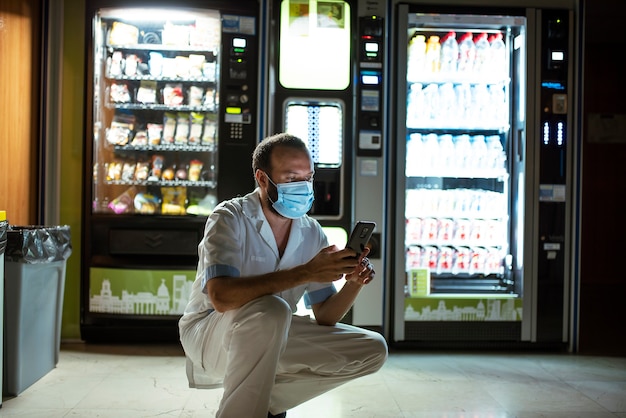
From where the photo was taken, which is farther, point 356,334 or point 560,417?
point 560,417

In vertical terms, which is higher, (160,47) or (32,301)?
(160,47)

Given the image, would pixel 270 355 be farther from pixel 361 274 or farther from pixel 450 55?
pixel 450 55

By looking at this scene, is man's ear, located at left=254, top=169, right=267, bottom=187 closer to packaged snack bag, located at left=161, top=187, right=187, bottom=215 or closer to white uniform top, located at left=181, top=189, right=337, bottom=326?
white uniform top, located at left=181, top=189, right=337, bottom=326

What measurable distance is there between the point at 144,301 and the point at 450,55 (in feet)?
8.83

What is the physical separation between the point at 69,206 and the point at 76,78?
853 millimetres

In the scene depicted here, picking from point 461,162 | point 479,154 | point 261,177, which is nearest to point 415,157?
point 461,162

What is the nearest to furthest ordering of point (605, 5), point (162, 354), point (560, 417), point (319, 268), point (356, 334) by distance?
point (319, 268) < point (356, 334) < point (560, 417) < point (162, 354) < point (605, 5)

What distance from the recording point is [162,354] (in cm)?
411

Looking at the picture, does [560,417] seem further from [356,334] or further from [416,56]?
[416,56]

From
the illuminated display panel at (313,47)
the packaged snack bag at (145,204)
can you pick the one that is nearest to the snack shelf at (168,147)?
the packaged snack bag at (145,204)

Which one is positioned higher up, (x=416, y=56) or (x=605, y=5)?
(x=605, y=5)

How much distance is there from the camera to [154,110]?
466 cm

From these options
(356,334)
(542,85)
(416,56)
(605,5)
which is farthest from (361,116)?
(605,5)

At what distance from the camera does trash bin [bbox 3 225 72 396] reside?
124 inches
